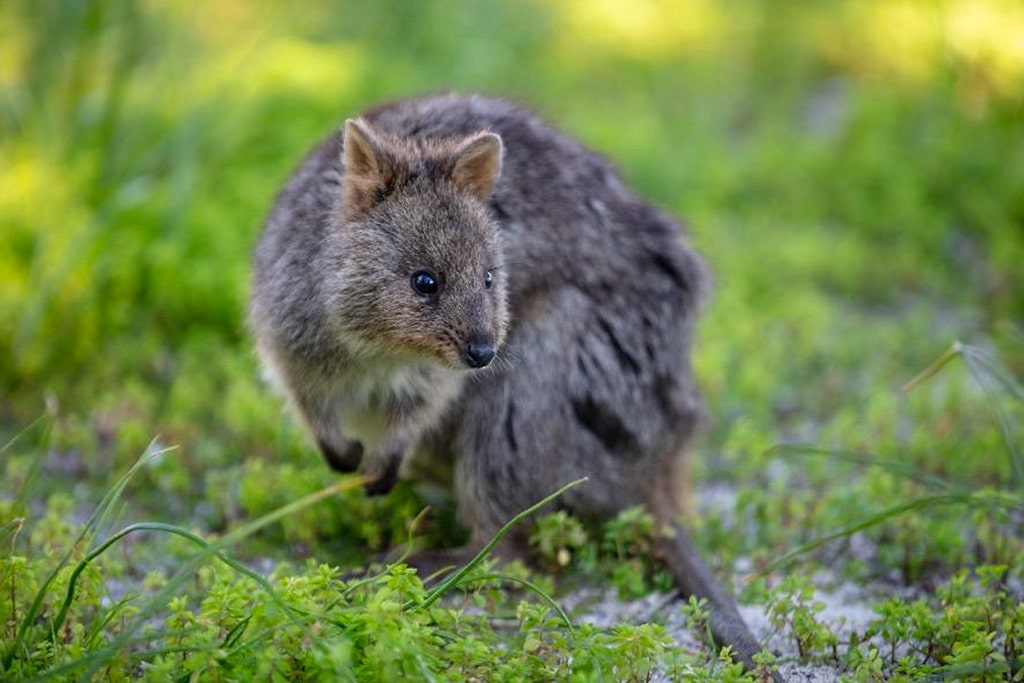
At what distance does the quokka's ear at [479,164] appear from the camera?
4.05 meters

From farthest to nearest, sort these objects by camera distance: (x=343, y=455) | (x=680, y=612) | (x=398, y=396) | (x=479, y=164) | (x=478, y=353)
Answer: (x=343, y=455) < (x=398, y=396) < (x=680, y=612) < (x=479, y=164) < (x=478, y=353)

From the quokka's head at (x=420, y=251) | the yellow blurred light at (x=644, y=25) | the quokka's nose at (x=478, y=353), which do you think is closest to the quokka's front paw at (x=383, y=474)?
the quokka's head at (x=420, y=251)

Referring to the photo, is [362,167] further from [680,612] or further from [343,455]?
[680,612]

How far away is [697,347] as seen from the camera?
20.8ft

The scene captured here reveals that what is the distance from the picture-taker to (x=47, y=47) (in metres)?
6.88

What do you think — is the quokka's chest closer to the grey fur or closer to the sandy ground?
the grey fur

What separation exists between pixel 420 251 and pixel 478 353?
420 mm

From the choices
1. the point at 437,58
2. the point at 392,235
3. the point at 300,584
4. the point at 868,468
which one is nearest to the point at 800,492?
the point at 868,468

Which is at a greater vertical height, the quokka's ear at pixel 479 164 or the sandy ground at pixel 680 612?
the quokka's ear at pixel 479 164

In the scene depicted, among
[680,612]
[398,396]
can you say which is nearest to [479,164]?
[398,396]

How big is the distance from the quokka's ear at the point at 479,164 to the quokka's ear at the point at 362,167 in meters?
0.27

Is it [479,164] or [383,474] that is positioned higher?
[479,164]

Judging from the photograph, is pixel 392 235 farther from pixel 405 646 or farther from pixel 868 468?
pixel 868 468

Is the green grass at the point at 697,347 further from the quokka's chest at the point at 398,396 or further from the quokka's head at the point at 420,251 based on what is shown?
the quokka's head at the point at 420,251
